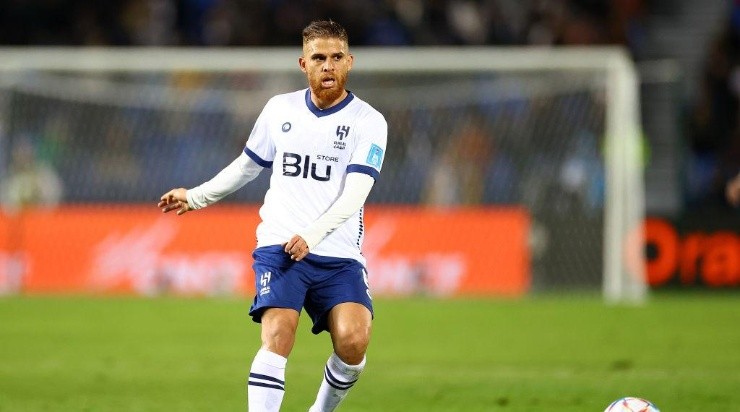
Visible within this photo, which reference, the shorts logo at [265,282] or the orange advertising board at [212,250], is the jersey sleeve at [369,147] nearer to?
the shorts logo at [265,282]

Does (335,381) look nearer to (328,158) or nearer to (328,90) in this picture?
(328,158)

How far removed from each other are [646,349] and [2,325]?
656 cm

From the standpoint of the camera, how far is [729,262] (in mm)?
18672

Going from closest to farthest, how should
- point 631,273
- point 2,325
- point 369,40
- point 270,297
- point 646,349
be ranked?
point 270,297 → point 646,349 → point 2,325 → point 631,273 → point 369,40

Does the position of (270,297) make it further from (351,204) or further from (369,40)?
(369,40)

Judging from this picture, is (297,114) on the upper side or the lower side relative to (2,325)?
lower

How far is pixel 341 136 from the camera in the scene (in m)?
6.73

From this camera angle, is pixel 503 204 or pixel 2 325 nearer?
pixel 2 325

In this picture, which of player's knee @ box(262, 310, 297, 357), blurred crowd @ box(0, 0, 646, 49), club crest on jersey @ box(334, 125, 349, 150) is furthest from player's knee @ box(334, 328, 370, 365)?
blurred crowd @ box(0, 0, 646, 49)

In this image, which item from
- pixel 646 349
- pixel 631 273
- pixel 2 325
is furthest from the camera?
pixel 631 273

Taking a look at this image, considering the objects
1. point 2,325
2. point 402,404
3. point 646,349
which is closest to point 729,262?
point 646,349

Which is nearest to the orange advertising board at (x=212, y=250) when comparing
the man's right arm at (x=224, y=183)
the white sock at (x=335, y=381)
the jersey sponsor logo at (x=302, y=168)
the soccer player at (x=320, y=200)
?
the white sock at (x=335, y=381)

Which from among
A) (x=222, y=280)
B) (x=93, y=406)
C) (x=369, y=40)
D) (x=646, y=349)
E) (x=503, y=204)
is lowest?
(x=93, y=406)

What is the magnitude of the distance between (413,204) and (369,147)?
11490mm
